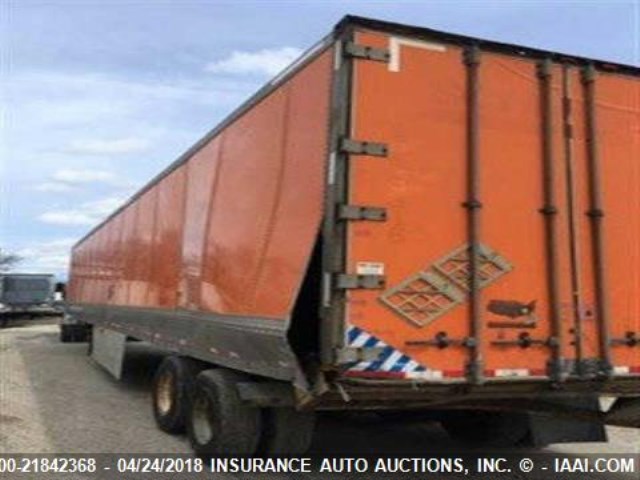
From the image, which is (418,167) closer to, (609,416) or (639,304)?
(639,304)

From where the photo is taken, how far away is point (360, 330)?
5727mm

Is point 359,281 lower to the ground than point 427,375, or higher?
higher

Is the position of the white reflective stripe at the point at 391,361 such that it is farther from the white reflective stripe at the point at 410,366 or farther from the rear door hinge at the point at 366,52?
the rear door hinge at the point at 366,52

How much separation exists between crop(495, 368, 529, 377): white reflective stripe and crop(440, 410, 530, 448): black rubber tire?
7.17ft

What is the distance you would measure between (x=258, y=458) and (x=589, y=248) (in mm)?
3185

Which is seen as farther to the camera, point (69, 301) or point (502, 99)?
point (69, 301)

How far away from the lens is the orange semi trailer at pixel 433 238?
5.85 meters

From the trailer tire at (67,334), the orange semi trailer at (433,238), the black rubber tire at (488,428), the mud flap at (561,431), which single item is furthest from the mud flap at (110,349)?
the trailer tire at (67,334)

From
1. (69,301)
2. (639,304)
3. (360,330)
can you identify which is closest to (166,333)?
(360,330)

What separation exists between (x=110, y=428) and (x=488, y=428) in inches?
165

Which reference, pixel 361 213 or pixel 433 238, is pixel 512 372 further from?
pixel 361 213

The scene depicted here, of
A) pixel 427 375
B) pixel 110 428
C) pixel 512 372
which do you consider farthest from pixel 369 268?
pixel 110 428

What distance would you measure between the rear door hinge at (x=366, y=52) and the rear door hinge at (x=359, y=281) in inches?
59.4

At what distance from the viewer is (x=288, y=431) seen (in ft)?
23.2
